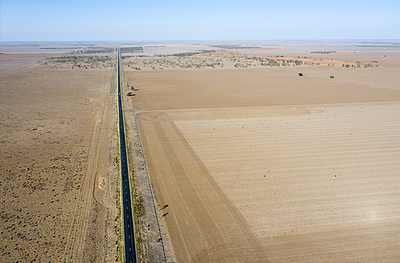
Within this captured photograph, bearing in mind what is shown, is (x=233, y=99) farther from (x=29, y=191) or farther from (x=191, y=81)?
(x=29, y=191)

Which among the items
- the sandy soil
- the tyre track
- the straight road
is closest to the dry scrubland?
the tyre track

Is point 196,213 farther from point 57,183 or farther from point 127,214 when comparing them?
point 57,183

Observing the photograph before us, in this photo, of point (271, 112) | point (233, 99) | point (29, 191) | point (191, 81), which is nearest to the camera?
point (29, 191)

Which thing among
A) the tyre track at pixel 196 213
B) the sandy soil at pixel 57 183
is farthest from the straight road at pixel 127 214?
the tyre track at pixel 196 213

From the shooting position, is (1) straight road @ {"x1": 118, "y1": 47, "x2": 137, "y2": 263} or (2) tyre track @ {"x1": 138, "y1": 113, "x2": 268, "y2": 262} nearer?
(1) straight road @ {"x1": 118, "y1": 47, "x2": 137, "y2": 263}

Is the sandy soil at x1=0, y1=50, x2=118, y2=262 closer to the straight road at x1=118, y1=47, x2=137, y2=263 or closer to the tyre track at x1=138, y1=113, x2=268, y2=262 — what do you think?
the straight road at x1=118, y1=47, x2=137, y2=263

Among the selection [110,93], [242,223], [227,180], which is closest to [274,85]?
[110,93]
